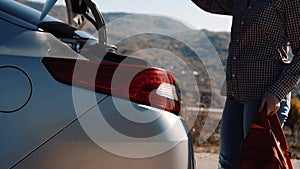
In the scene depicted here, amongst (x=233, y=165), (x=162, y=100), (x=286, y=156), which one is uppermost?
(x=162, y=100)

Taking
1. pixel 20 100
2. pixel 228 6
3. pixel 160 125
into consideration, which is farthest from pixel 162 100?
pixel 228 6

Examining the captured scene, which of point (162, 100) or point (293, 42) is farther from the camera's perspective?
point (293, 42)

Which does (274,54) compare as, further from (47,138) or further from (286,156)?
(47,138)

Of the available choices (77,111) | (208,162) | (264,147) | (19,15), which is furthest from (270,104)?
(208,162)

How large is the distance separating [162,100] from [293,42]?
862 millimetres

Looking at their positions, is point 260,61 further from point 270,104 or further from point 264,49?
point 270,104

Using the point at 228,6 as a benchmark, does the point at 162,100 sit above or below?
below

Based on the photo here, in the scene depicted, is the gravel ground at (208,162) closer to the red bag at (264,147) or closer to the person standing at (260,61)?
the person standing at (260,61)

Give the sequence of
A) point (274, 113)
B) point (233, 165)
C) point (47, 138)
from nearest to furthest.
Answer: point (47, 138), point (274, 113), point (233, 165)

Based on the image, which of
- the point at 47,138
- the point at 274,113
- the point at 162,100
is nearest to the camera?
the point at 47,138

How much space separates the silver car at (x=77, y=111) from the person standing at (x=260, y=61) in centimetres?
59

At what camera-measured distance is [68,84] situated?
248 centimetres

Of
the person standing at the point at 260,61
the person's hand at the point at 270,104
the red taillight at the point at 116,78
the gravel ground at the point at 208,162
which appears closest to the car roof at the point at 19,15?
the red taillight at the point at 116,78

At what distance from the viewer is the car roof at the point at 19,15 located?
265cm
